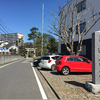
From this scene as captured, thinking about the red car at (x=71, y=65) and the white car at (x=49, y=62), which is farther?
the white car at (x=49, y=62)

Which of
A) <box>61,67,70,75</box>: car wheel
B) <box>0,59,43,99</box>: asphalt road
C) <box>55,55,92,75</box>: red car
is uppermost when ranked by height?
<box>55,55,92,75</box>: red car

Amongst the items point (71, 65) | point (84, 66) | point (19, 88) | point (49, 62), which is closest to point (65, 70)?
point (71, 65)

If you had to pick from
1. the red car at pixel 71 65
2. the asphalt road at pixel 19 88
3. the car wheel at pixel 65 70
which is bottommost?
the asphalt road at pixel 19 88

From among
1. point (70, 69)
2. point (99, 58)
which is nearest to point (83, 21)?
point (70, 69)

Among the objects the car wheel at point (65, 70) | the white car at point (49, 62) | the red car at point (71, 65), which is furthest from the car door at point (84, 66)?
the white car at point (49, 62)

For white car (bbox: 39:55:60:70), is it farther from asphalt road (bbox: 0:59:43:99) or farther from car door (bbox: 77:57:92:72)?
asphalt road (bbox: 0:59:43:99)

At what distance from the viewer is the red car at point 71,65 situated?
10.5m

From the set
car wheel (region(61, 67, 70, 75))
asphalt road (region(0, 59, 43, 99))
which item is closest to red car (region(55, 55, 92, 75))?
car wheel (region(61, 67, 70, 75))

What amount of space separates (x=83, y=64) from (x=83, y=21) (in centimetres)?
1142

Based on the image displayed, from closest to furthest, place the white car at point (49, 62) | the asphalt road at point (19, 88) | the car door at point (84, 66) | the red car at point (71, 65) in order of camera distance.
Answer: the asphalt road at point (19, 88), the red car at point (71, 65), the car door at point (84, 66), the white car at point (49, 62)

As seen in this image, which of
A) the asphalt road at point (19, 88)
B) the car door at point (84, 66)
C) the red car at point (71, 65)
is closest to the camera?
the asphalt road at point (19, 88)

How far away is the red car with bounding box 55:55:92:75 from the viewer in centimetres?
1047

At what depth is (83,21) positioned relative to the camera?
2034 centimetres

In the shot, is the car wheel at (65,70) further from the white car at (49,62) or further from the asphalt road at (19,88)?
the white car at (49,62)
